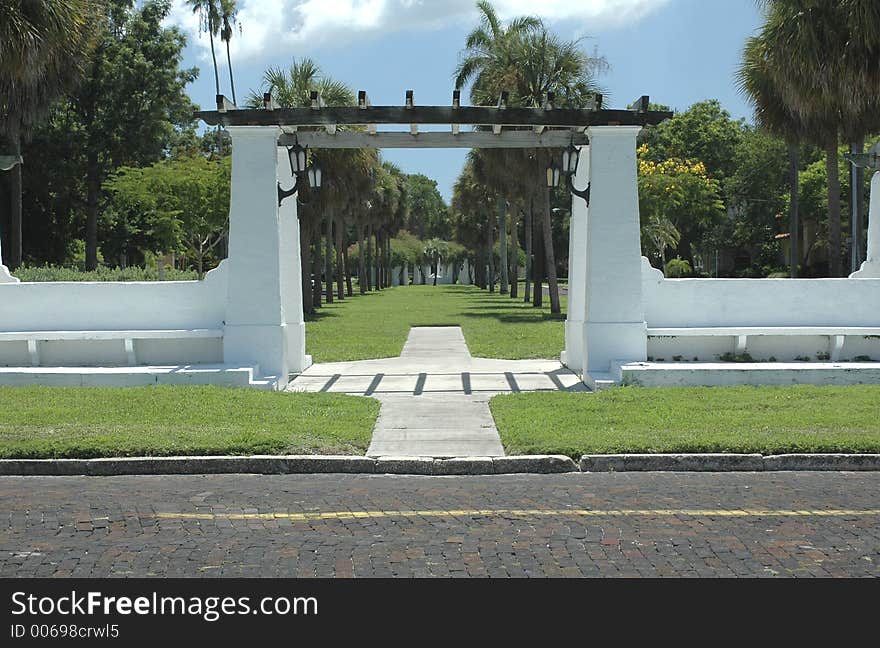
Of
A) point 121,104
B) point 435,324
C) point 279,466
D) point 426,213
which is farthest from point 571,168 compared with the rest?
point 426,213

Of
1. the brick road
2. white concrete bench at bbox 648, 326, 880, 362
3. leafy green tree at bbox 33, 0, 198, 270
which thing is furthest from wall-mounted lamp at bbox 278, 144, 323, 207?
leafy green tree at bbox 33, 0, 198, 270

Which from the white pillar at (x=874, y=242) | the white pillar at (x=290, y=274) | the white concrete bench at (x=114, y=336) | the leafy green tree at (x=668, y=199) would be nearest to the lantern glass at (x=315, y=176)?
the white pillar at (x=290, y=274)

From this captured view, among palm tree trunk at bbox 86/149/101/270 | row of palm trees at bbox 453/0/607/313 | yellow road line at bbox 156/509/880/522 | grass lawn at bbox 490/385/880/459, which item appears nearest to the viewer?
yellow road line at bbox 156/509/880/522

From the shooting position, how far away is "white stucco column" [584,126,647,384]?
49.3 feet

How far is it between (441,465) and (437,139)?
24.7 feet

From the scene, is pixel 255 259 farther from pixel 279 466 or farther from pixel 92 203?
pixel 92 203

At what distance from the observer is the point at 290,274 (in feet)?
54.9

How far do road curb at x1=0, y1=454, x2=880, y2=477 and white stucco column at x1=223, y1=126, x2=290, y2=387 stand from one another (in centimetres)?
522

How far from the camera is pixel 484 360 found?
18969mm

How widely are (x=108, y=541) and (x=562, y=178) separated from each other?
35.3 feet

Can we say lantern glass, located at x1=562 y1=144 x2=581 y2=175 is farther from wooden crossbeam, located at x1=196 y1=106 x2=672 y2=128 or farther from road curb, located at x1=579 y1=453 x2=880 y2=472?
road curb, located at x1=579 y1=453 x2=880 y2=472

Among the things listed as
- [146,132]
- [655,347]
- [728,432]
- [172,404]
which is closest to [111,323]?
[172,404]

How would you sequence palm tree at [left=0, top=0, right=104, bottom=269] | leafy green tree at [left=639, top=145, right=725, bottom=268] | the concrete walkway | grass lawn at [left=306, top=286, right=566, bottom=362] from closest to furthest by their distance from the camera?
the concrete walkway < palm tree at [left=0, top=0, right=104, bottom=269] < grass lawn at [left=306, top=286, right=566, bottom=362] < leafy green tree at [left=639, top=145, right=725, bottom=268]

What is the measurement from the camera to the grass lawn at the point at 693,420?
9938 mm
